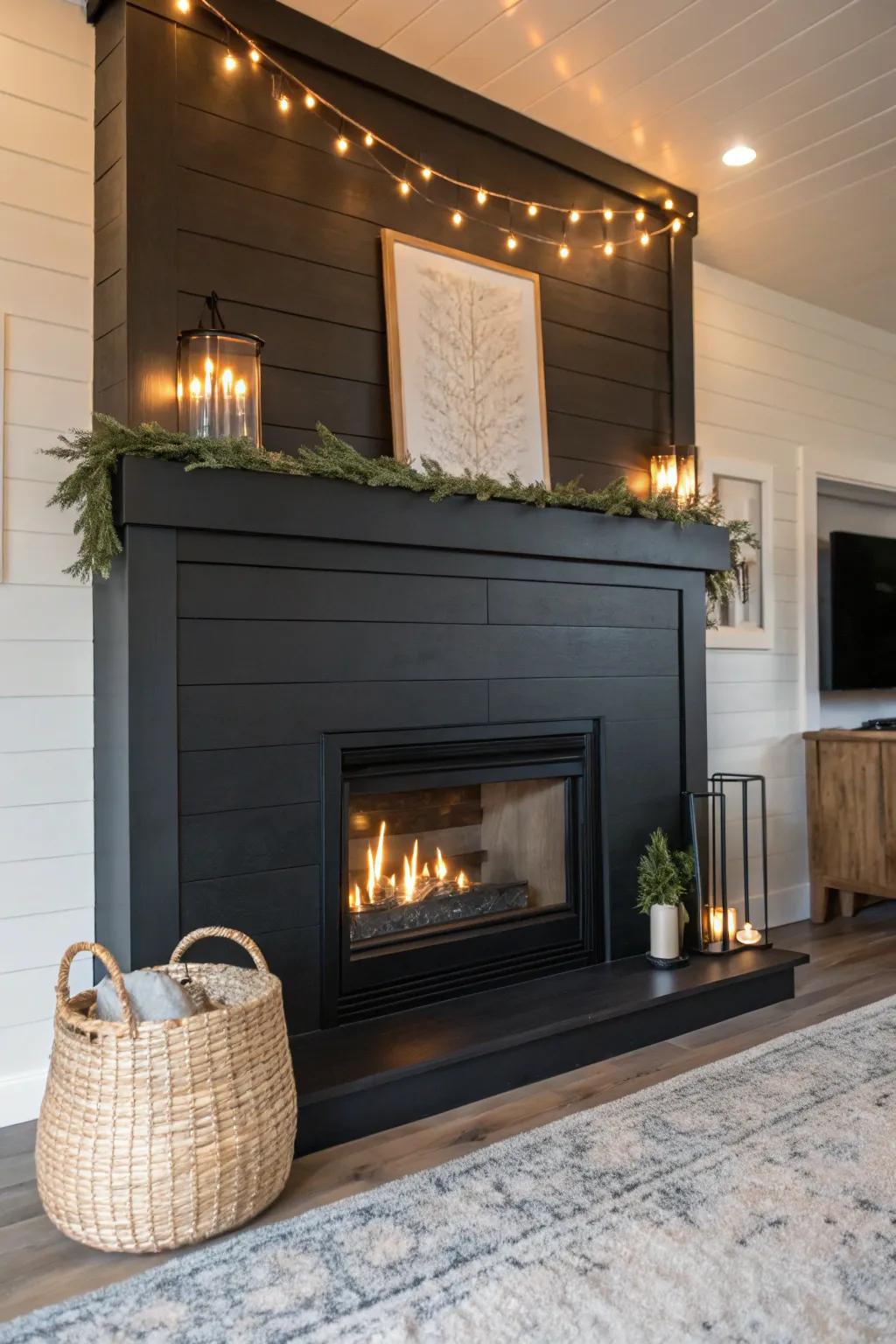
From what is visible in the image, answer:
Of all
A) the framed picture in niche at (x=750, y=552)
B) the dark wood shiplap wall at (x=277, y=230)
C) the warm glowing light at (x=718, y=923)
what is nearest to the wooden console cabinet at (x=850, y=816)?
the framed picture in niche at (x=750, y=552)

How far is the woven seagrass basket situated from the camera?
1.71m

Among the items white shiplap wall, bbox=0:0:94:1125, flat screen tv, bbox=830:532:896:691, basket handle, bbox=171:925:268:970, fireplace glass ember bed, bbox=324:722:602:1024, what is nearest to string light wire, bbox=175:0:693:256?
white shiplap wall, bbox=0:0:94:1125

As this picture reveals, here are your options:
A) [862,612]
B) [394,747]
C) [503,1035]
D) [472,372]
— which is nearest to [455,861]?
[394,747]

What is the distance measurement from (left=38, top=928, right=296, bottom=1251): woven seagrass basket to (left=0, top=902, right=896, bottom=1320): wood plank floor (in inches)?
2.9

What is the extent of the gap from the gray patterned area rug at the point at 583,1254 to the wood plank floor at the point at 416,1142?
7 cm

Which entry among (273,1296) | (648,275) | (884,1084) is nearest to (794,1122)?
(884,1084)

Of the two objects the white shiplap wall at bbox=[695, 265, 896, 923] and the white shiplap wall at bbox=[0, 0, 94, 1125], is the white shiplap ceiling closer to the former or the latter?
the white shiplap wall at bbox=[695, 265, 896, 923]

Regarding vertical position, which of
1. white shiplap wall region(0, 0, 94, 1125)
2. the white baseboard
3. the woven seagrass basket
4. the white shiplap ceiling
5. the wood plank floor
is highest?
the white shiplap ceiling

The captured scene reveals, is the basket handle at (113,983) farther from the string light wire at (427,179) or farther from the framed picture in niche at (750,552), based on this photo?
the framed picture in niche at (750,552)

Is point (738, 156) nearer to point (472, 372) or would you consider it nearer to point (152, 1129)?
point (472, 372)

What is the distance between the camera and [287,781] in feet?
7.93

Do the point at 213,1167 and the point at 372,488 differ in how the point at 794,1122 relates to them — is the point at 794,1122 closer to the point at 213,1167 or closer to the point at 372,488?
the point at 213,1167

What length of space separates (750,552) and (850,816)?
45.6 inches

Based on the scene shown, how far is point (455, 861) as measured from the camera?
3.01 metres
